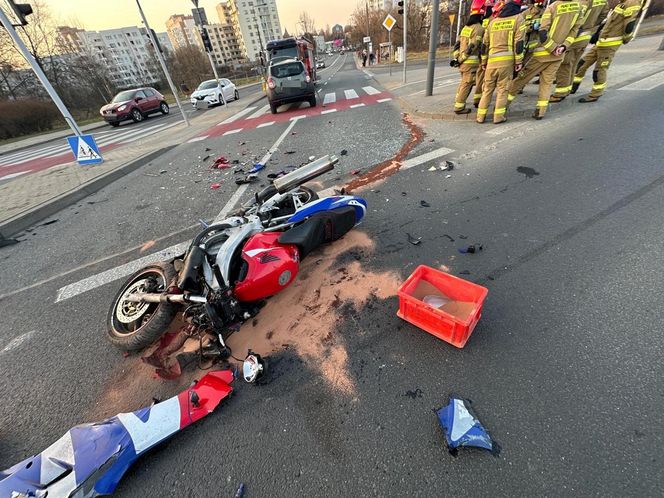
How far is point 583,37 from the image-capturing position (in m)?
5.92

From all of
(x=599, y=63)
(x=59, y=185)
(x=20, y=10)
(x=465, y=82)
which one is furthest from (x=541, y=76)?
(x=20, y=10)

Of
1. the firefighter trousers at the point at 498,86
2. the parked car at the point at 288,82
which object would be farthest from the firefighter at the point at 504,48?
the parked car at the point at 288,82

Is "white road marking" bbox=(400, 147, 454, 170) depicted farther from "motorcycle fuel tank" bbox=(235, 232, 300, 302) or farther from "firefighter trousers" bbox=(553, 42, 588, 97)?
"firefighter trousers" bbox=(553, 42, 588, 97)

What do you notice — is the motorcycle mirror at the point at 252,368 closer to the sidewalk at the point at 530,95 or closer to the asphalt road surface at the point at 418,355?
the asphalt road surface at the point at 418,355

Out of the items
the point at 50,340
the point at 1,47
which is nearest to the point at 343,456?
the point at 50,340

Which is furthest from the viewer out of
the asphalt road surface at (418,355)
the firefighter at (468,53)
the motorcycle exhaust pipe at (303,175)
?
the firefighter at (468,53)

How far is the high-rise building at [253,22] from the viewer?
91.4 m

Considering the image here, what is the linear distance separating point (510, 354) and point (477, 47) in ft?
24.3

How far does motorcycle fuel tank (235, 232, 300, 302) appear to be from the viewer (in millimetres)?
2516

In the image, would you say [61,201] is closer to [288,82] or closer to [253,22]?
[288,82]

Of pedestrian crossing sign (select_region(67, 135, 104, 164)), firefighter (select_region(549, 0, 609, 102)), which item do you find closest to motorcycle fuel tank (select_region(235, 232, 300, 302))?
firefighter (select_region(549, 0, 609, 102))

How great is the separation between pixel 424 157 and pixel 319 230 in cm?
354

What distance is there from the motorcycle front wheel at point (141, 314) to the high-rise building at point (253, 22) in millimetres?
105004

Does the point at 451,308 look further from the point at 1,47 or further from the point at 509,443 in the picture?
the point at 1,47
